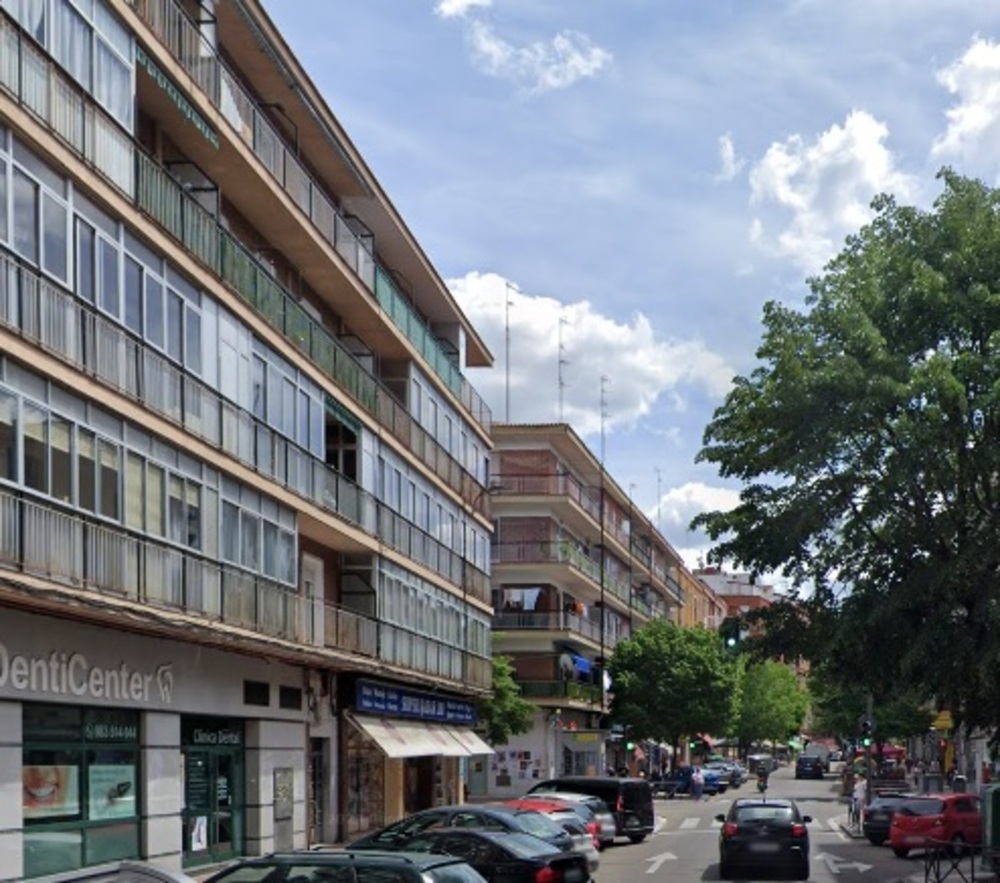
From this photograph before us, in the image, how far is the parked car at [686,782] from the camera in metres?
78.4

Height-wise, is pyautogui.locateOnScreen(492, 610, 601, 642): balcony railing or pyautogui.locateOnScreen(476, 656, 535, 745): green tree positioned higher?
pyautogui.locateOnScreen(492, 610, 601, 642): balcony railing

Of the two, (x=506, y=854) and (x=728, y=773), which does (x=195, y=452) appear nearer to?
(x=506, y=854)

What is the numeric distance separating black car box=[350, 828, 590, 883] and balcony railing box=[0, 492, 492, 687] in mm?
5242

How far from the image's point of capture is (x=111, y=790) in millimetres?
24234

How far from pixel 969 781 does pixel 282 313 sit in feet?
146

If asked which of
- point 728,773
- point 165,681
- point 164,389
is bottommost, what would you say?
point 728,773

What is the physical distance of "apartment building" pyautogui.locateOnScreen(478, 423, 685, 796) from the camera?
68.9m

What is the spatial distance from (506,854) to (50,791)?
6426mm

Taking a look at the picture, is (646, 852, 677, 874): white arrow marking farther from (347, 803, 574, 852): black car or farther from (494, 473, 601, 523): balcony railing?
(494, 473, 601, 523): balcony railing

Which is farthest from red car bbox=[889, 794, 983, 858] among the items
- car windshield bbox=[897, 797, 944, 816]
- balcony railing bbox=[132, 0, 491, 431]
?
balcony railing bbox=[132, 0, 491, 431]

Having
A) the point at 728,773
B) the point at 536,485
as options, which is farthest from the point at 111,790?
the point at 728,773

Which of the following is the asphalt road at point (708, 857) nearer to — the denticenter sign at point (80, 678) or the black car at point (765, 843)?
the black car at point (765, 843)

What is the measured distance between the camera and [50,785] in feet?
73.3

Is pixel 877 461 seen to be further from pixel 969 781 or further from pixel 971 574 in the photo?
pixel 969 781
